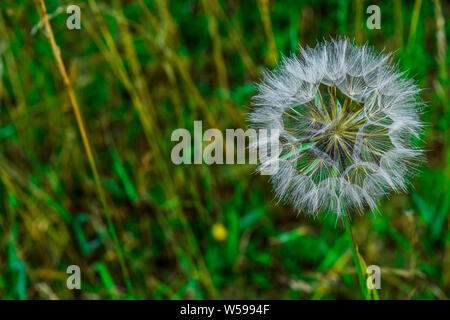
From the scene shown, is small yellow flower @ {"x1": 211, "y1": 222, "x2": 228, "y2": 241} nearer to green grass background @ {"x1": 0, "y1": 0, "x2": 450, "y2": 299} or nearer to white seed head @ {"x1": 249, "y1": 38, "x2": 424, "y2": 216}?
green grass background @ {"x1": 0, "y1": 0, "x2": 450, "y2": 299}

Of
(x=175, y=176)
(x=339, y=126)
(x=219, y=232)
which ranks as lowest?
(x=219, y=232)

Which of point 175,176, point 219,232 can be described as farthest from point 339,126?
point 175,176

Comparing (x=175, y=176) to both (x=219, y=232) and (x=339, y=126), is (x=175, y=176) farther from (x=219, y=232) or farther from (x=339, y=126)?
(x=339, y=126)

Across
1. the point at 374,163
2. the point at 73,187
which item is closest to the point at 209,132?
the point at 73,187

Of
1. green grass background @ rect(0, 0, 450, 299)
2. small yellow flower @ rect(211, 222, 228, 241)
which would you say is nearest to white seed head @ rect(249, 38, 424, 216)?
green grass background @ rect(0, 0, 450, 299)

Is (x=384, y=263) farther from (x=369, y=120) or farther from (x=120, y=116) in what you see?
(x=120, y=116)

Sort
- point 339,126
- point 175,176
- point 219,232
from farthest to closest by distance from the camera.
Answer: point 175,176 → point 219,232 → point 339,126

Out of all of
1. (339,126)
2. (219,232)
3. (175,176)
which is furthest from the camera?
(175,176)
